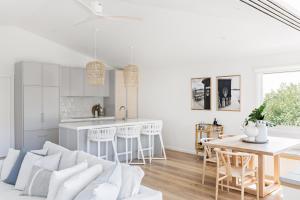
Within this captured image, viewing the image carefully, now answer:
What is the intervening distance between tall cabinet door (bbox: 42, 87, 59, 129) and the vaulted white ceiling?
1.46 meters

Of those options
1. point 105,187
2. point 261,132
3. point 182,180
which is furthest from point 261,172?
point 105,187

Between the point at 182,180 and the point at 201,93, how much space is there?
260cm

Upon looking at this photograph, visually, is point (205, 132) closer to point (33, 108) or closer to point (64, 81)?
point (64, 81)

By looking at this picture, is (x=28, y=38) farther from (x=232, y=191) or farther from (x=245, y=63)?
(x=232, y=191)

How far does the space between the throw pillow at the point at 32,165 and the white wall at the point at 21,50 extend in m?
4.05

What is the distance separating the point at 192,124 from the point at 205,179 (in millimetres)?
2251

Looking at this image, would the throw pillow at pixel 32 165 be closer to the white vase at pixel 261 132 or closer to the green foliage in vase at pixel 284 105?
the white vase at pixel 261 132

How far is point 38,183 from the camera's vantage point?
2.59 meters

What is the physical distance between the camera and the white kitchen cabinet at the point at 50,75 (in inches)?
251

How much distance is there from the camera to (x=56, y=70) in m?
6.60

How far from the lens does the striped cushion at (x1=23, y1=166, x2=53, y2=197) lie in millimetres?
2553

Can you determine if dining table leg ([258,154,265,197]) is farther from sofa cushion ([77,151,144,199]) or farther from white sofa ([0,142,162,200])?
sofa cushion ([77,151,144,199])

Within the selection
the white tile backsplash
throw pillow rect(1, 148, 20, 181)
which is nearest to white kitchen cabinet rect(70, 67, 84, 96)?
the white tile backsplash

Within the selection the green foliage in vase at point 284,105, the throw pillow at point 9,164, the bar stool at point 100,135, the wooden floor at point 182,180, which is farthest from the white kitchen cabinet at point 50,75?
the green foliage in vase at point 284,105
